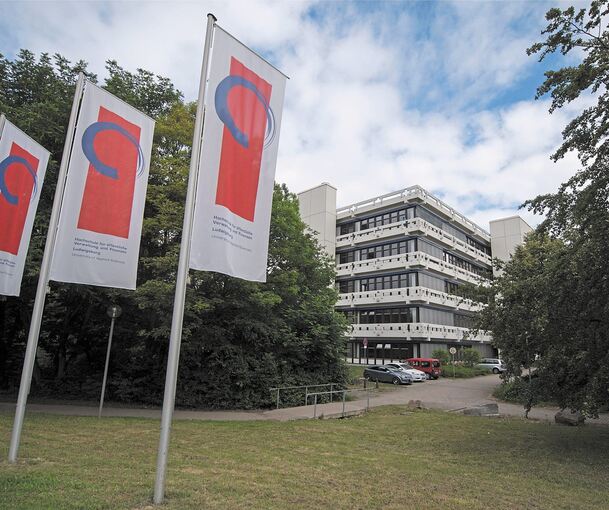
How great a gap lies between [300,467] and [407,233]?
37446mm

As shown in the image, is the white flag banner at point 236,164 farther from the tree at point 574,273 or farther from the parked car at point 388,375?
the parked car at point 388,375

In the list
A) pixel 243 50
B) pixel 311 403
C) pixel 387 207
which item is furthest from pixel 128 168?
pixel 387 207

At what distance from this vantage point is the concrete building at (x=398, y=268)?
42125 mm

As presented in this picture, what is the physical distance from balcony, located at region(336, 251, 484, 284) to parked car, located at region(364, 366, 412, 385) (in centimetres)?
1056

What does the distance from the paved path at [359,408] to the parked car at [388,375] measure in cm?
121

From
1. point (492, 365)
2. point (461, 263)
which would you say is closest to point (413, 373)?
point (492, 365)

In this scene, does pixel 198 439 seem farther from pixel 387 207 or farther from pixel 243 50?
pixel 387 207

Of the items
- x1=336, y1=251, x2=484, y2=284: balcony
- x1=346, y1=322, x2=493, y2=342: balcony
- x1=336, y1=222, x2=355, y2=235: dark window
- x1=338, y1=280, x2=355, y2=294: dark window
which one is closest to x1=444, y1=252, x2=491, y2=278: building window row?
x1=336, y1=251, x2=484, y2=284: balcony

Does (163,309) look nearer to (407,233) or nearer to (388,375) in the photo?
(388,375)

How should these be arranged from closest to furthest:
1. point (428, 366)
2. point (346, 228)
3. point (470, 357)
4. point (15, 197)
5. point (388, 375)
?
point (15, 197), point (388, 375), point (428, 366), point (470, 357), point (346, 228)

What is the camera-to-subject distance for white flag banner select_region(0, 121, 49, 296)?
8.44 m

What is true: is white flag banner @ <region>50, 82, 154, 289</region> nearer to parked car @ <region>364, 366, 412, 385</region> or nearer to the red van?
parked car @ <region>364, 366, 412, 385</region>

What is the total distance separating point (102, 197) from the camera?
7527 mm

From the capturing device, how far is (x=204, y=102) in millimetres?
5992
